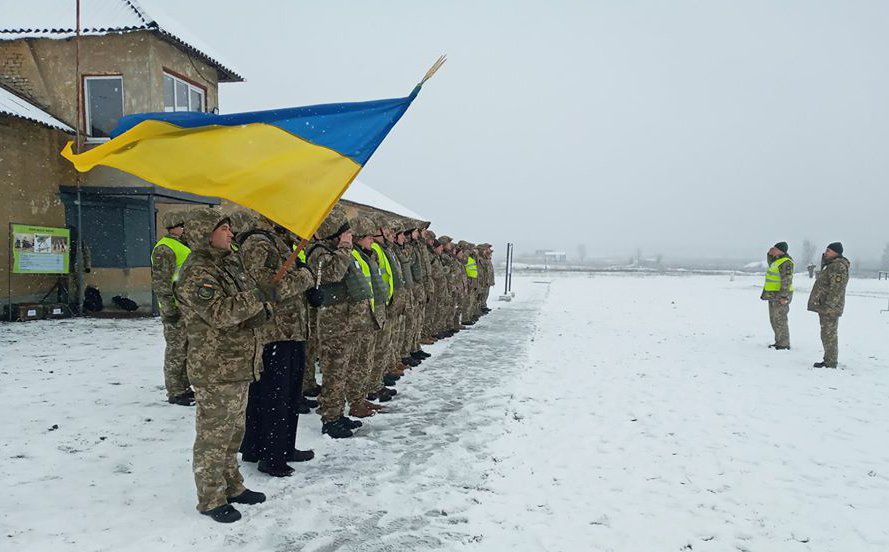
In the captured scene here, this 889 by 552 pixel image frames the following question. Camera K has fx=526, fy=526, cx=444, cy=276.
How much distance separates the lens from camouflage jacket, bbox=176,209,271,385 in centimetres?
336

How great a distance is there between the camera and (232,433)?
3596 millimetres

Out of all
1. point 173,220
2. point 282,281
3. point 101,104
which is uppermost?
point 101,104

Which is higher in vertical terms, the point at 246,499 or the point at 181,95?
the point at 181,95

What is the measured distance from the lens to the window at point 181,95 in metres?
13.4

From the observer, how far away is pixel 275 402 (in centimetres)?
426

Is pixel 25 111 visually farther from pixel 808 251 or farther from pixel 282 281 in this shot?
pixel 808 251

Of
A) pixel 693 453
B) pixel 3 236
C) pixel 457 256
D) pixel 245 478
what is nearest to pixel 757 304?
pixel 457 256

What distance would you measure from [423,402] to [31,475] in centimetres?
379

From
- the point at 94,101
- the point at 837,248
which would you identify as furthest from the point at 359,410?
the point at 94,101

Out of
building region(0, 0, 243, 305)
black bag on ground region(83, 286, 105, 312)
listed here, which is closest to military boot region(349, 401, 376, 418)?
building region(0, 0, 243, 305)

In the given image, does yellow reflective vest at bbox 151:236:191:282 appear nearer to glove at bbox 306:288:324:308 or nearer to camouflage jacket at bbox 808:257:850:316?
glove at bbox 306:288:324:308

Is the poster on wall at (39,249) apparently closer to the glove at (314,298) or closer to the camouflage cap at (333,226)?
the camouflage cap at (333,226)

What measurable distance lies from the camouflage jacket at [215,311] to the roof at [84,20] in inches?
457

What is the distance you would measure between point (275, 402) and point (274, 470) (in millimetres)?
553
